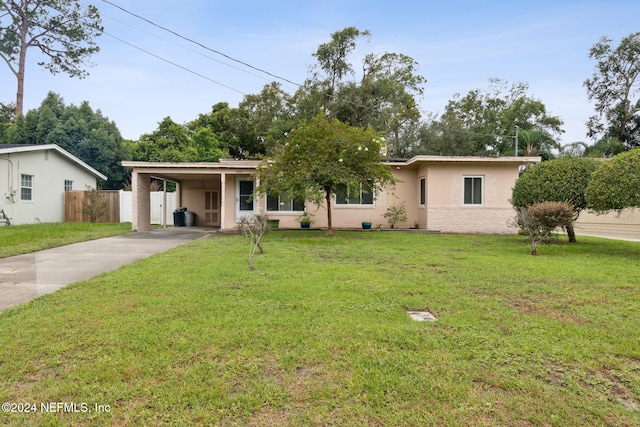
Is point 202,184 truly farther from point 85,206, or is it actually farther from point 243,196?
point 85,206

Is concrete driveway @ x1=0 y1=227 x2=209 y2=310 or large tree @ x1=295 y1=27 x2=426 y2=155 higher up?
large tree @ x1=295 y1=27 x2=426 y2=155

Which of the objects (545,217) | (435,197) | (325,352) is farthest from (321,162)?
(325,352)

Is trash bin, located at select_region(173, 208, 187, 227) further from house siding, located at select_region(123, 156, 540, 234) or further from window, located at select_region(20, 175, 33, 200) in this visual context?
window, located at select_region(20, 175, 33, 200)

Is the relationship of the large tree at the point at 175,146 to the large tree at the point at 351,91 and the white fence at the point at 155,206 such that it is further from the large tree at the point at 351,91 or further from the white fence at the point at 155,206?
the large tree at the point at 351,91

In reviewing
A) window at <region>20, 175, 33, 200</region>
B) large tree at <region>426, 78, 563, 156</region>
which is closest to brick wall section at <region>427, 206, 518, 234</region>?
large tree at <region>426, 78, 563, 156</region>

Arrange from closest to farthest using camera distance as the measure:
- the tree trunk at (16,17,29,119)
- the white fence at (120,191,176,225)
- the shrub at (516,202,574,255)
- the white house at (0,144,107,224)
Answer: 1. the shrub at (516,202,574,255)
2. the white house at (0,144,107,224)
3. the white fence at (120,191,176,225)
4. the tree trunk at (16,17,29,119)

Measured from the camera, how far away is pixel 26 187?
16.9m

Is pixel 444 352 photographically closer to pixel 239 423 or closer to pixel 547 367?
pixel 547 367

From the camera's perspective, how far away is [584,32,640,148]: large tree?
93.0 ft

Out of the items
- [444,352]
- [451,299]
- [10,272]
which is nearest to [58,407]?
[444,352]

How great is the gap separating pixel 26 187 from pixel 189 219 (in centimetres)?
728

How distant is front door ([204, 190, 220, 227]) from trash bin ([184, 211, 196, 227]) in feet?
2.64

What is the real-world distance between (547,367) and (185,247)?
28.6 feet

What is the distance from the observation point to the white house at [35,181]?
51.9 feet
